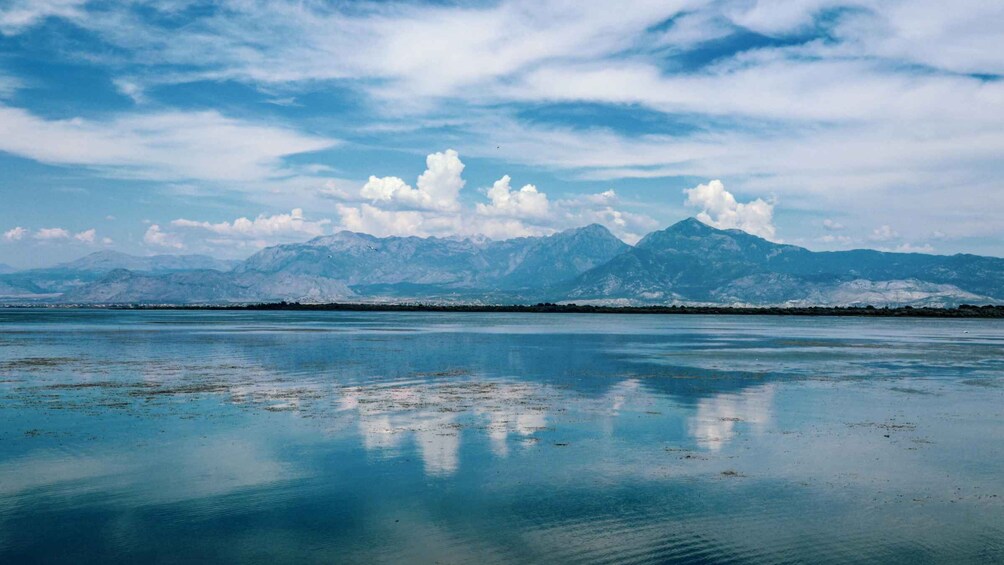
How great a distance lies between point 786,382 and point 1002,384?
14.9 m

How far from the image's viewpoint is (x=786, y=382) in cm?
5228

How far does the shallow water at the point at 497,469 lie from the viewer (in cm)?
1808

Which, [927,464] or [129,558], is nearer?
[129,558]

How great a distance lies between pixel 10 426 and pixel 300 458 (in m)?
15.2

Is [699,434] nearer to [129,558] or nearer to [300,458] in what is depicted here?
[300,458]

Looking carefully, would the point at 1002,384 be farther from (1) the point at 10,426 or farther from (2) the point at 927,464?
(1) the point at 10,426

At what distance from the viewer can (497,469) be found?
2544 centimetres

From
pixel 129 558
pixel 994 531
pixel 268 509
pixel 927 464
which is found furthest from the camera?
pixel 927 464

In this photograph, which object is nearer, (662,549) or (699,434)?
(662,549)

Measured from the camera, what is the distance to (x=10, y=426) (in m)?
32.8

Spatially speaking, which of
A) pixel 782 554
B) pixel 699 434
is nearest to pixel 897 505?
pixel 782 554

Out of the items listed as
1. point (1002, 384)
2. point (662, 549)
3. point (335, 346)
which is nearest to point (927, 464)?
point (662, 549)

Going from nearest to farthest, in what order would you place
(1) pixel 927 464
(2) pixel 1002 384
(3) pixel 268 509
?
(3) pixel 268 509
(1) pixel 927 464
(2) pixel 1002 384

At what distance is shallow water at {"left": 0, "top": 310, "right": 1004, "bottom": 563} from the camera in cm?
1808
